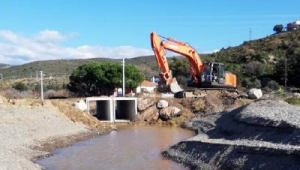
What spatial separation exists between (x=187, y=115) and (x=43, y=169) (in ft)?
103

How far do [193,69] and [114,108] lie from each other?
989 centimetres

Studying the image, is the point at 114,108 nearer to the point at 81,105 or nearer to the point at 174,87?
the point at 81,105

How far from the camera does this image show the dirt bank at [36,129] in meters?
26.8

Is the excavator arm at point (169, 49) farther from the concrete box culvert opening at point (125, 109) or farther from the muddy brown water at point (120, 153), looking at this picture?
the muddy brown water at point (120, 153)

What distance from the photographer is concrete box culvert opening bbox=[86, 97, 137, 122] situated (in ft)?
182

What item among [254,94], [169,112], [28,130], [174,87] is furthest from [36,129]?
[254,94]

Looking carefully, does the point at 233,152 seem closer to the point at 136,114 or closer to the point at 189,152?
the point at 189,152

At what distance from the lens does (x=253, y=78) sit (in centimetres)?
8475

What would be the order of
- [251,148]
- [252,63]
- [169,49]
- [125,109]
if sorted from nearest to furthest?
1. [251,148]
2. [169,49]
3. [125,109]
4. [252,63]

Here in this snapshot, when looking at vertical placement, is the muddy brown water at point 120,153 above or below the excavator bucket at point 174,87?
below

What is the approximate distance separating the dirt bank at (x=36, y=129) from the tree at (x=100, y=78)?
28.6 metres

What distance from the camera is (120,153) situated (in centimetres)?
3108

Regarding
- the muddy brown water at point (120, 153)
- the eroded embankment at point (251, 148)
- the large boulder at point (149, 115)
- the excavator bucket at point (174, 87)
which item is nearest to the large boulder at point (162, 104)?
the large boulder at point (149, 115)

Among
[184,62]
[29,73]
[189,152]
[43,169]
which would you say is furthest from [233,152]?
[29,73]
